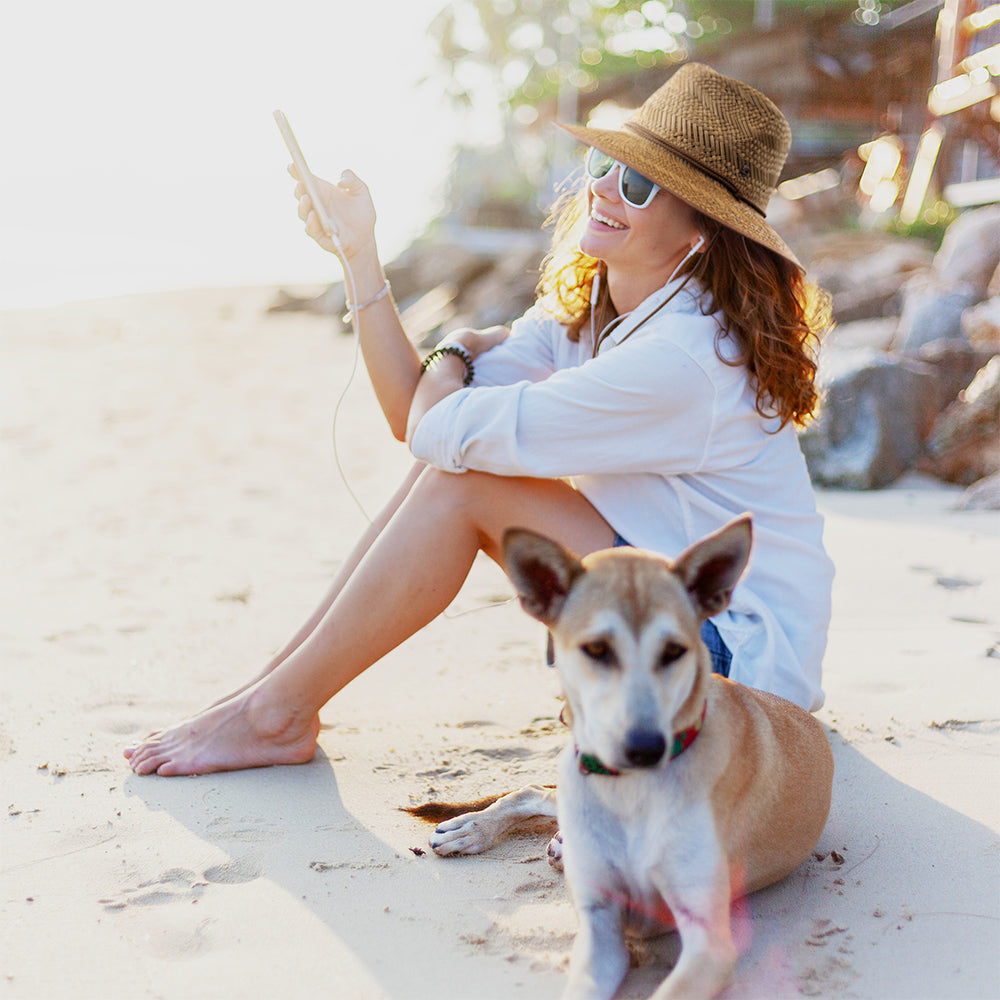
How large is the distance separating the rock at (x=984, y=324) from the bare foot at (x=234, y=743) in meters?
6.94

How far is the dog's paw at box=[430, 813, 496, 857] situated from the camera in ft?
10.0

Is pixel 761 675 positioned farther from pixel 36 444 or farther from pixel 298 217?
pixel 36 444

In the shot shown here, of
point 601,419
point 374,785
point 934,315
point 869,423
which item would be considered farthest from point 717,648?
point 934,315

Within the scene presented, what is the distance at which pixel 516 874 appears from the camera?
2.98m

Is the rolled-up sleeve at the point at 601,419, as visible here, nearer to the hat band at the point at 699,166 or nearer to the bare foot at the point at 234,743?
the hat band at the point at 699,166

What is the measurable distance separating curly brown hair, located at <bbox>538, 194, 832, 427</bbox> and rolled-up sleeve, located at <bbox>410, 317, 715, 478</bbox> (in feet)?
0.57

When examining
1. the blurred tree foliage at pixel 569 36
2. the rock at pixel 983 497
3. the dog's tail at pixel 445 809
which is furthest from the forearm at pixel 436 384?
the blurred tree foliage at pixel 569 36

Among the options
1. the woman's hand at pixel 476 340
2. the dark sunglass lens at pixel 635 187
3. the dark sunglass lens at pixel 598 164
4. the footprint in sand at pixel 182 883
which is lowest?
the footprint in sand at pixel 182 883

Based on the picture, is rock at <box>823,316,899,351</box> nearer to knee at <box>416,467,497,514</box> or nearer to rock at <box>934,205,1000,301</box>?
rock at <box>934,205,1000,301</box>

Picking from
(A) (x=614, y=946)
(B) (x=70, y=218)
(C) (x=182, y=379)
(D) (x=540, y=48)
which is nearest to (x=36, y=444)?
(C) (x=182, y=379)

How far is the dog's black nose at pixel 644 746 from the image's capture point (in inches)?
87.4

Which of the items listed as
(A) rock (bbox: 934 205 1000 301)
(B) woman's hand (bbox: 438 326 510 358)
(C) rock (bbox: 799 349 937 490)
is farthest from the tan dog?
(A) rock (bbox: 934 205 1000 301)

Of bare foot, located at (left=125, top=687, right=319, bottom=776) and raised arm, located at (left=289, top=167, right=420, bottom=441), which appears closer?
bare foot, located at (left=125, top=687, right=319, bottom=776)

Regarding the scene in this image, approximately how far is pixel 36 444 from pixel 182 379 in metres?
4.10
